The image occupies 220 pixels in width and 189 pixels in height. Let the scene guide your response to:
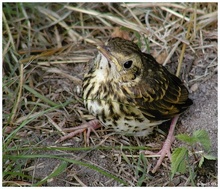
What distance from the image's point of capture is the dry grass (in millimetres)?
3367

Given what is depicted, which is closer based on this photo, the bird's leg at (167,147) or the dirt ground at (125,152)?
the dirt ground at (125,152)

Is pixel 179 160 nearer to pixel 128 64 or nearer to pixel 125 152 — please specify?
pixel 125 152

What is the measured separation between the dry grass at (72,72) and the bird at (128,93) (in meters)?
0.14

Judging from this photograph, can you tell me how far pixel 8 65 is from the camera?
4000mm

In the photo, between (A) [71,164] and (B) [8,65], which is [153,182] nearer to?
(A) [71,164]

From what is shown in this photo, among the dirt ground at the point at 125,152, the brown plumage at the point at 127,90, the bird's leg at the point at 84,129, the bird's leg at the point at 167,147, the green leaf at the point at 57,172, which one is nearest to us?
the green leaf at the point at 57,172

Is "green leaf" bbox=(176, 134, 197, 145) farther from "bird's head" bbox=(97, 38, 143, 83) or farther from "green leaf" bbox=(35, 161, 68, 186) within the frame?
"green leaf" bbox=(35, 161, 68, 186)

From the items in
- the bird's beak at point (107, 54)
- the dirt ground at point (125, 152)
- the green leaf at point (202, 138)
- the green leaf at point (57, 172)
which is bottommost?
the dirt ground at point (125, 152)

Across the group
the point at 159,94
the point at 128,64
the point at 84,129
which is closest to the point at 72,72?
the point at 84,129

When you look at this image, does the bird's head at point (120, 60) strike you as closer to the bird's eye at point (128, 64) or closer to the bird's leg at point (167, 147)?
the bird's eye at point (128, 64)

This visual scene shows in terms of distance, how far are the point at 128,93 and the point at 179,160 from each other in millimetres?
495

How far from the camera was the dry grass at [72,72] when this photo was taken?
3.37 m

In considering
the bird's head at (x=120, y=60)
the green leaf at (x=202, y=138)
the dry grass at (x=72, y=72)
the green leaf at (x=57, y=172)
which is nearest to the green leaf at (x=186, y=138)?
the green leaf at (x=202, y=138)

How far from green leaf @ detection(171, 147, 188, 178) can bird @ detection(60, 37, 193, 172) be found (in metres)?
0.26
